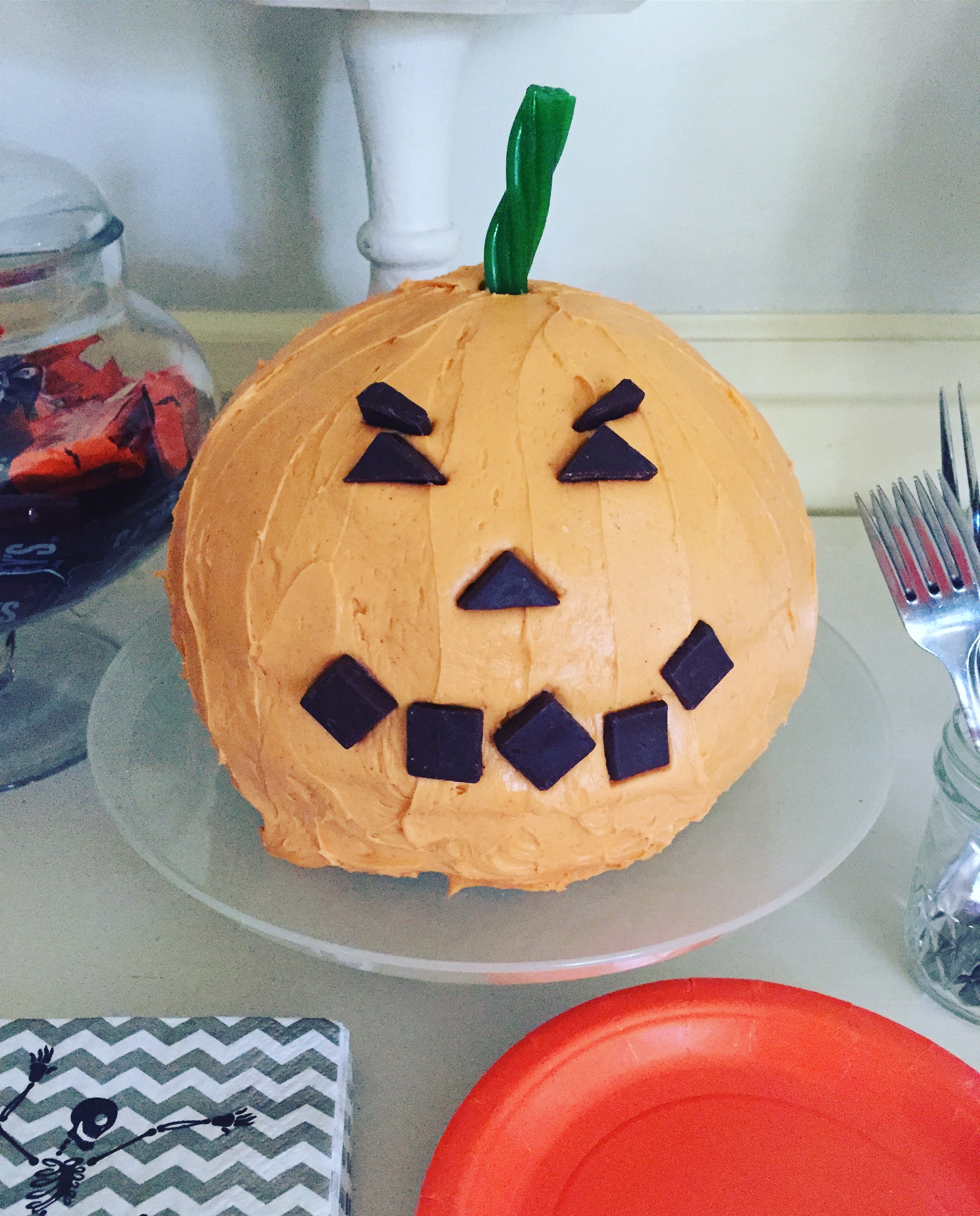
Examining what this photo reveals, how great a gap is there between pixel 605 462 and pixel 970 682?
351mm

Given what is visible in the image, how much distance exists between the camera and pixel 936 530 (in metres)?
0.81

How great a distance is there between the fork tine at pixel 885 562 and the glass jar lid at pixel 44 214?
72cm

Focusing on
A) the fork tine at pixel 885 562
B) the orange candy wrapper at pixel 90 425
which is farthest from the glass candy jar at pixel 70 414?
the fork tine at pixel 885 562

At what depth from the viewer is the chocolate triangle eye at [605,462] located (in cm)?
65

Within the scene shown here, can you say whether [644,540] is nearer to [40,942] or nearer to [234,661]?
[234,661]

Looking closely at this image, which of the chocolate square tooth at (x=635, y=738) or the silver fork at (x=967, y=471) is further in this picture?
the silver fork at (x=967, y=471)

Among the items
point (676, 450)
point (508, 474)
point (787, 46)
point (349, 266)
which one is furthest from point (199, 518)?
point (787, 46)

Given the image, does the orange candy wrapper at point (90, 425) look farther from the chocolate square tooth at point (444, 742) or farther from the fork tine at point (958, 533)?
the fork tine at point (958, 533)

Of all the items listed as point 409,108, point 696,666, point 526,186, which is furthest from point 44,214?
point 696,666

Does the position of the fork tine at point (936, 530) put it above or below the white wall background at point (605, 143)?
below

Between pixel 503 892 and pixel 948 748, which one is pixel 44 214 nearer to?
pixel 503 892

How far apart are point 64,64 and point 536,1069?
1190 mm

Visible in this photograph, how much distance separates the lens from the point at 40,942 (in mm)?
812

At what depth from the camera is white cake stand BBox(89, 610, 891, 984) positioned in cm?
67
